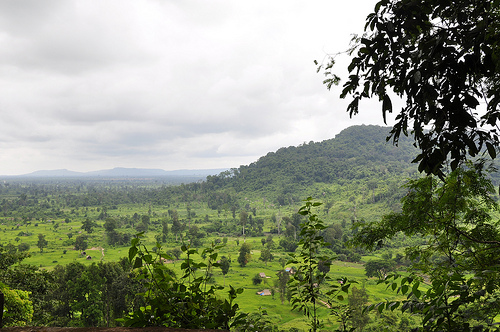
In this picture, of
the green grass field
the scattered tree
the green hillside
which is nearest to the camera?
the green hillside

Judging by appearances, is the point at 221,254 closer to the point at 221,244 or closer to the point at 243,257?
the point at 243,257

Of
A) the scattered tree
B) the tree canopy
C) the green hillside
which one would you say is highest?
the tree canopy

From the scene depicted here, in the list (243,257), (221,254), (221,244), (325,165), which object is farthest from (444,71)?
(325,165)

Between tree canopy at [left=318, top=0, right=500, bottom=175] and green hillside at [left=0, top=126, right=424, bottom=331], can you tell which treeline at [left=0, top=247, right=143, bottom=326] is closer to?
green hillside at [left=0, top=126, right=424, bottom=331]

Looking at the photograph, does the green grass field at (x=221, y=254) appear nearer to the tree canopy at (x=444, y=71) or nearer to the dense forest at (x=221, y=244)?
the dense forest at (x=221, y=244)

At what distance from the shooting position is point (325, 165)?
109312 millimetres

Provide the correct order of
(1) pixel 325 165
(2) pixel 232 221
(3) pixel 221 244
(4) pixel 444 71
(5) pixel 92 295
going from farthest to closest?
1. (1) pixel 325 165
2. (2) pixel 232 221
3. (5) pixel 92 295
4. (3) pixel 221 244
5. (4) pixel 444 71

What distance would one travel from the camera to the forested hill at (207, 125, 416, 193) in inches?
3984

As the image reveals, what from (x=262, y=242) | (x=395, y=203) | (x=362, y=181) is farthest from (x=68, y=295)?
(x=362, y=181)

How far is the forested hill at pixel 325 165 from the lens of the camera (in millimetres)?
101188

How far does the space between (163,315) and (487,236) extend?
374cm

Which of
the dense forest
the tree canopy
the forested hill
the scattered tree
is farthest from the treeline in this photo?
the forested hill

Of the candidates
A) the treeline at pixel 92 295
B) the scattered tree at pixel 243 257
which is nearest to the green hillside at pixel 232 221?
the treeline at pixel 92 295

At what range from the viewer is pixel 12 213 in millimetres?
77500
